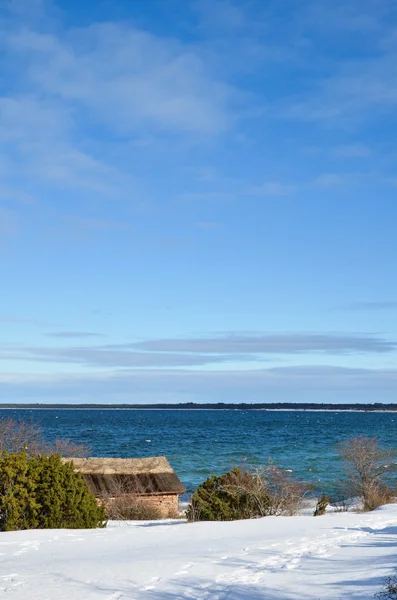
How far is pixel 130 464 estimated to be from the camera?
2809 cm

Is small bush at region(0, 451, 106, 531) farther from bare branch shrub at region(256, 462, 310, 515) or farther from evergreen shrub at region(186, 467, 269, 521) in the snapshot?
bare branch shrub at region(256, 462, 310, 515)

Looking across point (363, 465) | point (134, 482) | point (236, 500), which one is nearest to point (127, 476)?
point (134, 482)

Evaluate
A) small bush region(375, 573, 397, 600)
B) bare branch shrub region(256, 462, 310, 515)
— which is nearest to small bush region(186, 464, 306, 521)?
bare branch shrub region(256, 462, 310, 515)

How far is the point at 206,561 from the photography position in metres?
13.2

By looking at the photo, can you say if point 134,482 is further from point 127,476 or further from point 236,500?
point 236,500

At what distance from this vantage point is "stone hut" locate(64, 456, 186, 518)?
26234 mm

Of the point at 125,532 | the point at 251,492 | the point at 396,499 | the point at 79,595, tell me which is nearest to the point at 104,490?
the point at 251,492

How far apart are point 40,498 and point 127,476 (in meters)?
8.68

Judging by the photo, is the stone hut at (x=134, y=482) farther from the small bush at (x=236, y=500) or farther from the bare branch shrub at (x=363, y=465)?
the bare branch shrub at (x=363, y=465)

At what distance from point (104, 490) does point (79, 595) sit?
15396 mm

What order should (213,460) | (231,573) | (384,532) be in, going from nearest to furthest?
1. (231,573)
2. (384,532)
3. (213,460)

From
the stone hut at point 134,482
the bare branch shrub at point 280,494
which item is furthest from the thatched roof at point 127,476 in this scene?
the bare branch shrub at point 280,494

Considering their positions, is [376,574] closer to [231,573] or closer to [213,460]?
[231,573]

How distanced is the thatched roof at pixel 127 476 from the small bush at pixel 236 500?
15.8 ft
